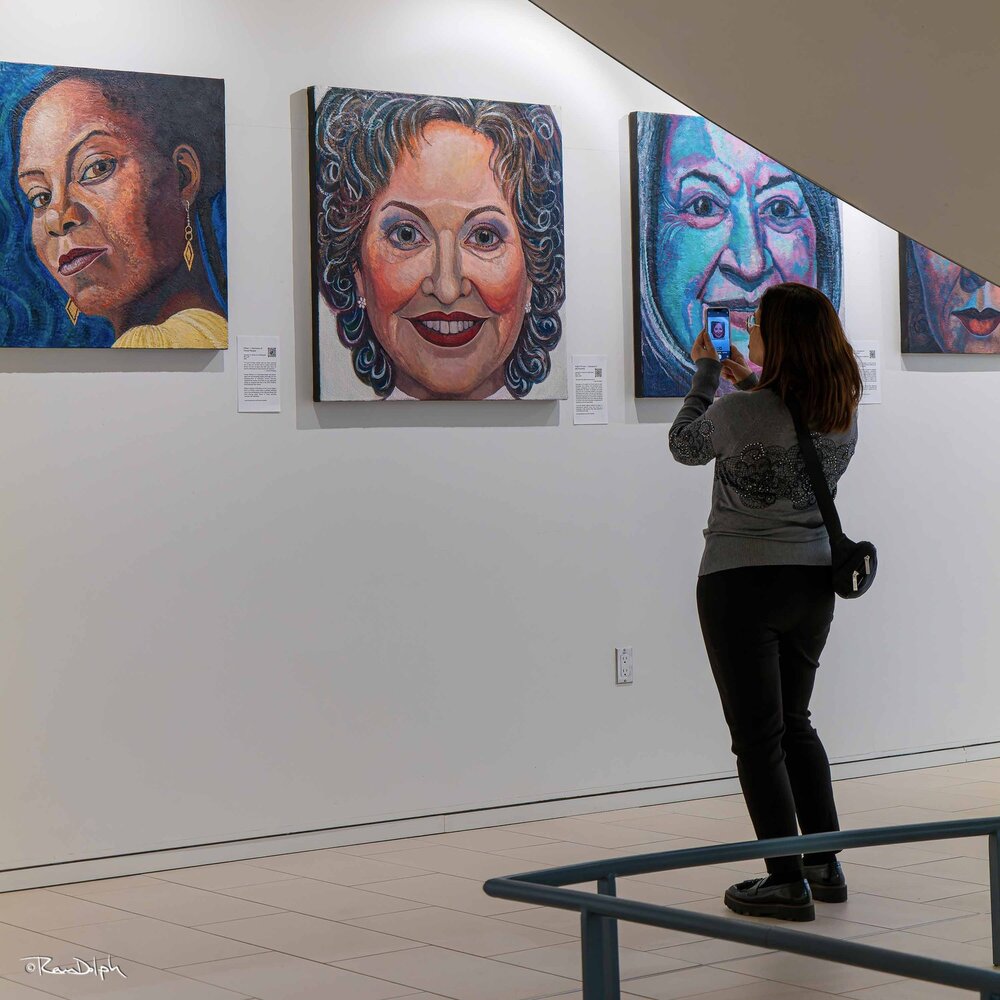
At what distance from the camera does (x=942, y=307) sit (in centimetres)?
595

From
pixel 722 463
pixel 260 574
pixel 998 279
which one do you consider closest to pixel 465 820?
pixel 260 574

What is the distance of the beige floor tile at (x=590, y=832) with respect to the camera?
4.58m

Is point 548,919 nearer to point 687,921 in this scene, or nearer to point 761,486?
point 761,486

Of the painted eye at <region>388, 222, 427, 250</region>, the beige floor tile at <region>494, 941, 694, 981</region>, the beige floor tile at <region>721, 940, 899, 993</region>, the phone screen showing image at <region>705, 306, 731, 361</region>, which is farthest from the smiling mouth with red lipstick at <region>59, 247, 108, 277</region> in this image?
the beige floor tile at <region>721, 940, 899, 993</region>

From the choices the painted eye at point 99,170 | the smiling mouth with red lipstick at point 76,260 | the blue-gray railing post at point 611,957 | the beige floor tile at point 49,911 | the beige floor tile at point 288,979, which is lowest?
the beige floor tile at point 49,911

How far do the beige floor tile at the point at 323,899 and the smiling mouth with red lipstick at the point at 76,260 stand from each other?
1823mm

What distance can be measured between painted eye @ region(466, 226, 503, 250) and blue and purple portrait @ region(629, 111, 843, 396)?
568 millimetres

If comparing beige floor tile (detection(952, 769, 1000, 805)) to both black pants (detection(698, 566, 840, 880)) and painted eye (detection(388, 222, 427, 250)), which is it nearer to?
black pants (detection(698, 566, 840, 880))

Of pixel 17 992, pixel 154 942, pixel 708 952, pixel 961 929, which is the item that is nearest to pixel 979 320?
pixel 961 929

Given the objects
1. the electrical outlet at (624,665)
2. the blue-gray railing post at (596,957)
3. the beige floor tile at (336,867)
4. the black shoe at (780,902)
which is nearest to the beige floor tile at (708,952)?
the black shoe at (780,902)

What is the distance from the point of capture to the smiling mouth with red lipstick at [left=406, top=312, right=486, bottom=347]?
4828mm

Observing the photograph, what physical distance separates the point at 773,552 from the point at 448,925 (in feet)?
3.99

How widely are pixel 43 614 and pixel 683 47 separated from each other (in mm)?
3279

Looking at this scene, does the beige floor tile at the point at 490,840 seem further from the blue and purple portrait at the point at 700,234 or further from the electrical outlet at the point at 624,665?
the blue and purple portrait at the point at 700,234
